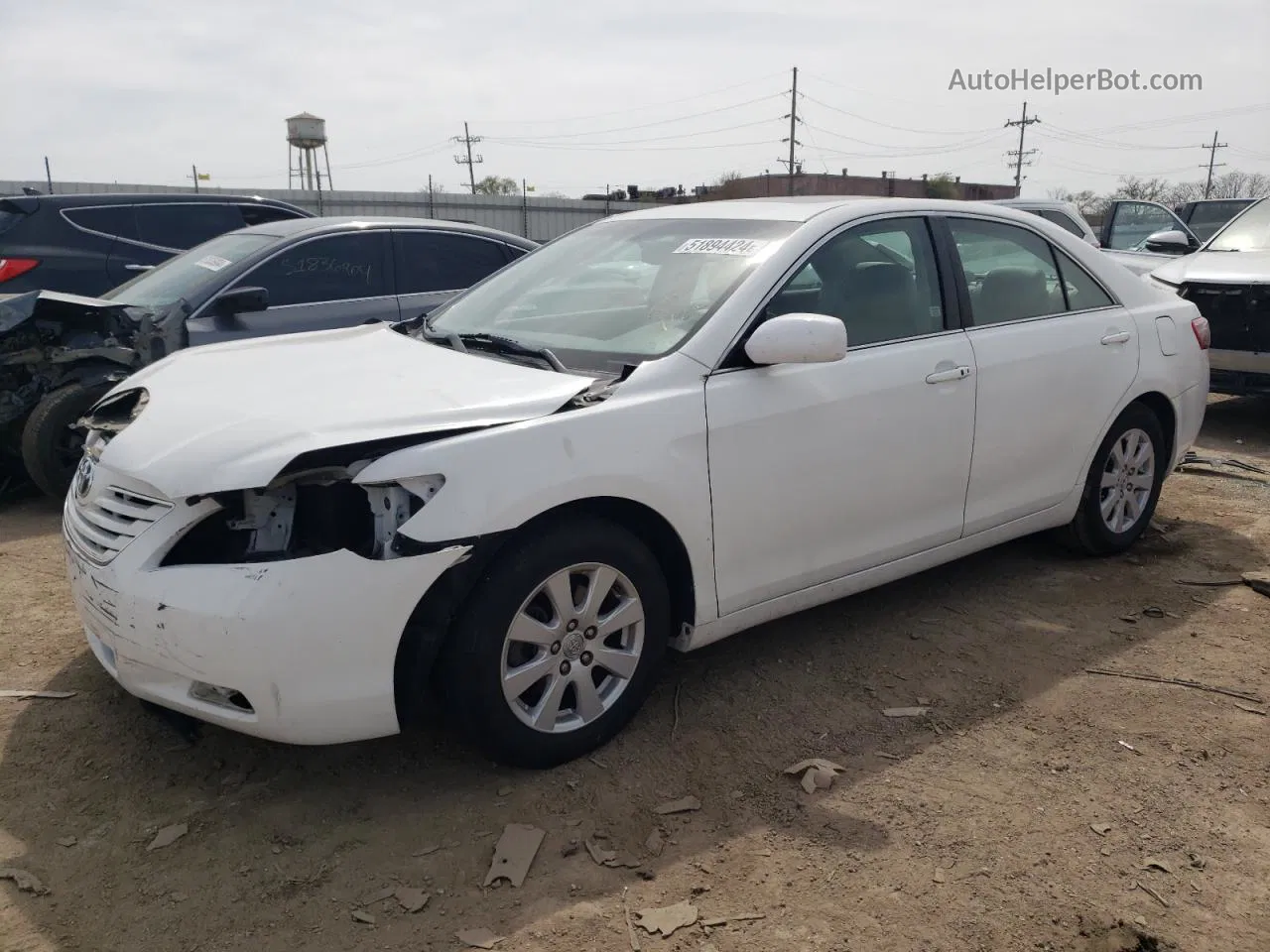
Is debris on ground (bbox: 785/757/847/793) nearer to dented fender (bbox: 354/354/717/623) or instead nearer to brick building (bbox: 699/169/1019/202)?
dented fender (bbox: 354/354/717/623)

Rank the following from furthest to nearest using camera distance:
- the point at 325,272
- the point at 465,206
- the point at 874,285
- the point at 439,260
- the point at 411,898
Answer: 1. the point at 465,206
2. the point at 439,260
3. the point at 325,272
4. the point at 874,285
5. the point at 411,898

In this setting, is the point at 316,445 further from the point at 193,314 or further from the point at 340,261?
the point at 340,261

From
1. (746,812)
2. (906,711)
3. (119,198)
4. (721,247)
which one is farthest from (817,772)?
(119,198)

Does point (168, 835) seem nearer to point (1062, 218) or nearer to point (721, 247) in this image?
point (721, 247)

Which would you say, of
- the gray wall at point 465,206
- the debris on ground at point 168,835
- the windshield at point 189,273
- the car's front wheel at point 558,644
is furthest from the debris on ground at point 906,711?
the gray wall at point 465,206

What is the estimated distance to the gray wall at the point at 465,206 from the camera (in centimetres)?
1973

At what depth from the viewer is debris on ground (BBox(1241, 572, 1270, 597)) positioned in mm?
4535

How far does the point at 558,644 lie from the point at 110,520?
1328mm

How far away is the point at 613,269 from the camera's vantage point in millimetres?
3969

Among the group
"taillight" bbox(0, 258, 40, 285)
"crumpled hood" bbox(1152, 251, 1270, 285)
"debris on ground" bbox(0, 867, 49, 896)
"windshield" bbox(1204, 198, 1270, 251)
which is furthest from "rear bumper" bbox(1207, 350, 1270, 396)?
"taillight" bbox(0, 258, 40, 285)

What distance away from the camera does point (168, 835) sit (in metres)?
2.77

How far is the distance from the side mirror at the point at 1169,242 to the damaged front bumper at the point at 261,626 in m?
7.71

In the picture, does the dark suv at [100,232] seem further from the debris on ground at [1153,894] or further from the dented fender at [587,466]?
the debris on ground at [1153,894]

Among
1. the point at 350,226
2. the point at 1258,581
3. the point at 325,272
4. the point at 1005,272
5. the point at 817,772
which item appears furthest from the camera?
the point at 350,226
